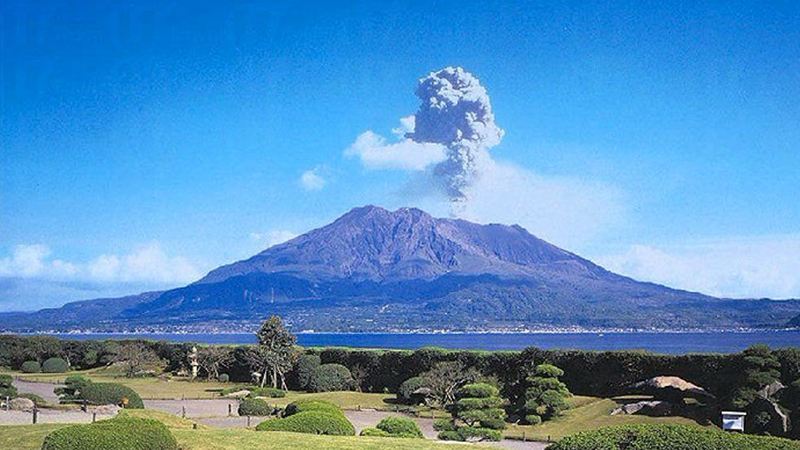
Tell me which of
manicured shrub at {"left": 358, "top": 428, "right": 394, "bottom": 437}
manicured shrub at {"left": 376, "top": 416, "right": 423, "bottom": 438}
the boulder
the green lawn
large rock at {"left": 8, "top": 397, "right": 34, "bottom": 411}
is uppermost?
large rock at {"left": 8, "top": 397, "right": 34, "bottom": 411}

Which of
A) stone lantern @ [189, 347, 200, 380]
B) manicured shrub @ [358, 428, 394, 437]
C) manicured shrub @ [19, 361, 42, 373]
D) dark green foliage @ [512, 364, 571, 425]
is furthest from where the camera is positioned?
manicured shrub @ [19, 361, 42, 373]

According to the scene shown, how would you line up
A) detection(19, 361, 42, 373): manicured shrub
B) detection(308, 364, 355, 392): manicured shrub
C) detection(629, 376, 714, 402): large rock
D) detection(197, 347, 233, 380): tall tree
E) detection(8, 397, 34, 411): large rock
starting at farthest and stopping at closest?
detection(19, 361, 42, 373): manicured shrub, detection(197, 347, 233, 380): tall tree, detection(308, 364, 355, 392): manicured shrub, detection(629, 376, 714, 402): large rock, detection(8, 397, 34, 411): large rock

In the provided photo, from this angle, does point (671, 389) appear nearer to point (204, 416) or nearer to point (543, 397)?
point (543, 397)

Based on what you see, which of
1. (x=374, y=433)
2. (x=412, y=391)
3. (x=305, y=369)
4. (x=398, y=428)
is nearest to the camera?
(x=374, y=433)

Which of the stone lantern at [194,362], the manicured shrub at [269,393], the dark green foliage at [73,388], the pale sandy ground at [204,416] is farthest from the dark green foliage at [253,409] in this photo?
the stone lantern at [194,362]

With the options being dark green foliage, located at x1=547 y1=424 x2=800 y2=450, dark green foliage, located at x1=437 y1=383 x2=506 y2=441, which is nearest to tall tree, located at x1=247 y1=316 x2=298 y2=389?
dark green foliage, located at x1=437 y1=383 x2=506 y2=441

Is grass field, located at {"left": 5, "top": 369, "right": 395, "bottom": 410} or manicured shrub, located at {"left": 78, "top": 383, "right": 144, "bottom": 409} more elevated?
manicured shrub, located at {"left": 78, "top": 383, "right": 144, "bottom": 409}

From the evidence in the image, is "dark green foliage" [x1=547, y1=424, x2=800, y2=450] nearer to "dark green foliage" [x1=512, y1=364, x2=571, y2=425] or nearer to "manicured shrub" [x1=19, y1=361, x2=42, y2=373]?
"dark green foliage" [x1=512, y1=364, x2=571, y2=425]

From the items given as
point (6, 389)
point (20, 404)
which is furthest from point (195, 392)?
point (20, 404)
